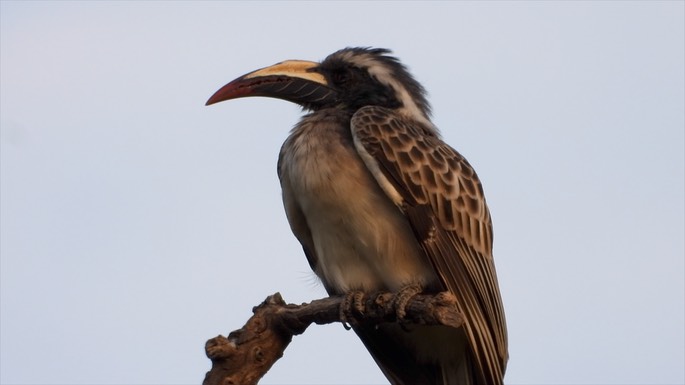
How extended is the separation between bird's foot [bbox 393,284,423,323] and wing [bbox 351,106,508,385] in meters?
0.22

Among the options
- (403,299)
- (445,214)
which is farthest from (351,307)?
(445,214)

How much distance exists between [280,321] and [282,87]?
2.21m

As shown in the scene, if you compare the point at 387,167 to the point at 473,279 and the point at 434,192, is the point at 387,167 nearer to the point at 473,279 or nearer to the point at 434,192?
the point at 434,192

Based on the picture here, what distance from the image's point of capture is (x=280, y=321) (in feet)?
22.5

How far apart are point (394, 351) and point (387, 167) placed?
133cm

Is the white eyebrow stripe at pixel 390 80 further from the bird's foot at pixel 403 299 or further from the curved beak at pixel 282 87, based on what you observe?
the bird's foot at pixel 403 299

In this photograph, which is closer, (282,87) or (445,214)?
(445,214)

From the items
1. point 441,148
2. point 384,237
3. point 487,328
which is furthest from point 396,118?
point 487,328

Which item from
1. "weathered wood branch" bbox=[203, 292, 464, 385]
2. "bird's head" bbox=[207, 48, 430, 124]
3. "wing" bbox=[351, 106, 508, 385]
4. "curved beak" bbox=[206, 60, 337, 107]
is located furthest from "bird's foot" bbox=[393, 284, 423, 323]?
"curved beak" bbox=[206, 60, 337, 107]

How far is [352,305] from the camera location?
24.1 feet

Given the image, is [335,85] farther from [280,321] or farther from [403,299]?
[280,321]

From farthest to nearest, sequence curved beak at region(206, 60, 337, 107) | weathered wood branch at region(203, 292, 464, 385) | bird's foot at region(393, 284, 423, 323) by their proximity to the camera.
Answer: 1. curved beak at region(206, 60, 337, 107)
2. bird's foot at region(393, 284, 423, 323)
3. weathered wood branch at region(203, 292, 464, 385)

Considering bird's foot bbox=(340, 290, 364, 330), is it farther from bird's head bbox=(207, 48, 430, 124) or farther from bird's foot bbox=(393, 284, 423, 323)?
bird's head bbox=(207, 48, 430, 124)

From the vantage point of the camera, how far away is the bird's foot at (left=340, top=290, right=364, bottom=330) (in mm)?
7297
